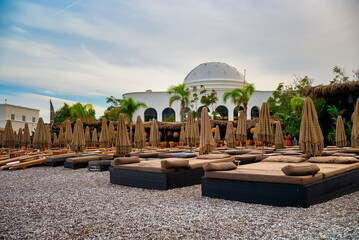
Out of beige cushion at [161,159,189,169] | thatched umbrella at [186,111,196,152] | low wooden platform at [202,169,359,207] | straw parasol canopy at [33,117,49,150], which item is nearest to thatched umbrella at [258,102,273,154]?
thatched umbrella at [186,111,196,152]

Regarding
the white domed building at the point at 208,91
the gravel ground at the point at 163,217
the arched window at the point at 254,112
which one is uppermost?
the white domed building at the point at 208,91

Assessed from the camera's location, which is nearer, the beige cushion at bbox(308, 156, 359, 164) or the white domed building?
the beige cushion at bbox(308, 156, 359, 164)

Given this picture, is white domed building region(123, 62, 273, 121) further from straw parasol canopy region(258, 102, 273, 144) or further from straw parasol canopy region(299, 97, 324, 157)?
straw parasol canopy region(299, 97, 324, 157)

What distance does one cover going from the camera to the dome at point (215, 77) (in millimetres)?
47531

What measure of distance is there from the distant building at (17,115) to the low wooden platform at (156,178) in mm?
45953

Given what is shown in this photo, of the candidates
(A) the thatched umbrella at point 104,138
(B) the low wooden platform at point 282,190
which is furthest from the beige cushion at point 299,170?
(A) the thatched umbrella at point 104,138

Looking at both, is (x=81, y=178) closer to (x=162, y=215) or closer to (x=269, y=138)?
(x=162, y=215)

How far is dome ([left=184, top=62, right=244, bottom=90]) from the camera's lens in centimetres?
4753

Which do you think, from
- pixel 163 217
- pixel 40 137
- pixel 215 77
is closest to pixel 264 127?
pixel 163 217

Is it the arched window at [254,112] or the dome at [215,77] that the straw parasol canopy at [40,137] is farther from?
→ the arched window at [254,112]

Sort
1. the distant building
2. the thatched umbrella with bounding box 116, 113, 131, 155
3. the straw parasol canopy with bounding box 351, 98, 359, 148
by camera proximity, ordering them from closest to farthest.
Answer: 1. the straw parasol canopy with bounding box 351, 98, 359, 148
2. the thatched umbrella with bounding box 116, 113, 131, 155
3. the distant building

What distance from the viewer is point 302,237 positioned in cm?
315

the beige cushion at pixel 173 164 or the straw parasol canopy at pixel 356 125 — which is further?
the straw parasol canopy at pixel 356 125

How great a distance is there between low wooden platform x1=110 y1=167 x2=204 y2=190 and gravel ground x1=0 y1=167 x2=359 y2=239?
0.35 meters
